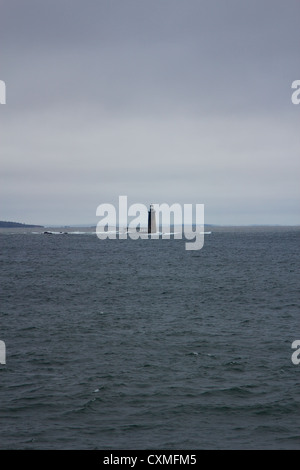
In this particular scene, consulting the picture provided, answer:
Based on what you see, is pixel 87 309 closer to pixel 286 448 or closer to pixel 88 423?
pixel 88 423

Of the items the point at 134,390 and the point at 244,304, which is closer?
the point at 134,390

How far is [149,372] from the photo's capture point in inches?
992

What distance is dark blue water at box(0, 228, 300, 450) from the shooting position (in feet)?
60.7

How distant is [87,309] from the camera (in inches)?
1700

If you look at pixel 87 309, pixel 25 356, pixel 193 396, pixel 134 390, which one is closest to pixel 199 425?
pixel 193 396

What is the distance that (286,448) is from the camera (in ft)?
56.9

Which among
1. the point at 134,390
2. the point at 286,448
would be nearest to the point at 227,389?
the point at 134,390

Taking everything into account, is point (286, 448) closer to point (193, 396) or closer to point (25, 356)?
point (193, 396)

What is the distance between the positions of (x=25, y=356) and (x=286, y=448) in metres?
15.1

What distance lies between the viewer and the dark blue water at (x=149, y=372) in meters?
18.5

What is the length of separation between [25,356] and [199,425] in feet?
39.3

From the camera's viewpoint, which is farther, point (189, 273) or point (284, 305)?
point (189, 273)

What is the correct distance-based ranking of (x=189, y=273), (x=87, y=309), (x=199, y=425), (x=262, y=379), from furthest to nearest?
(x=189, y=273)
(x=87, y=309)
(x=262, y=379)
(x=199, y=425)
